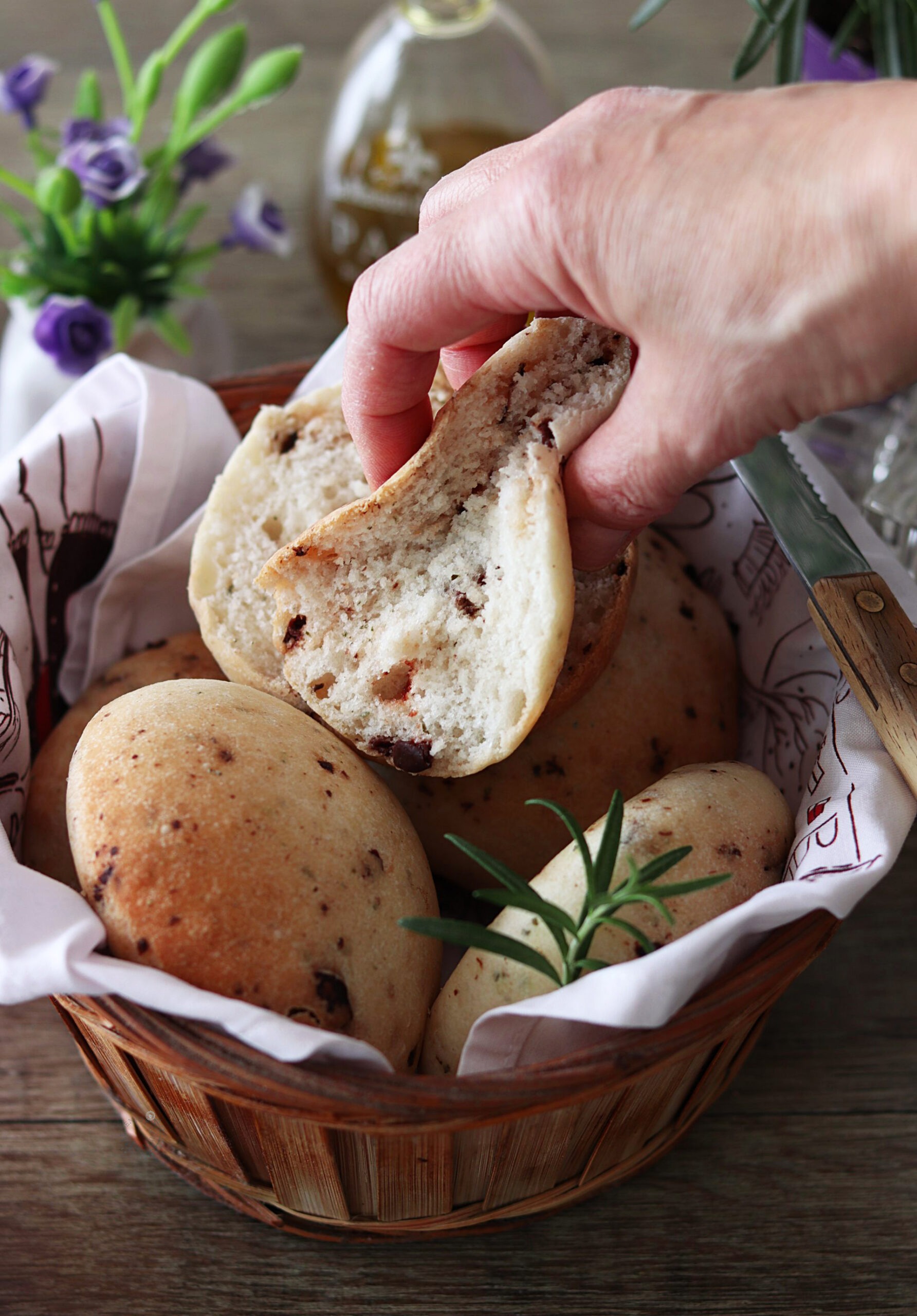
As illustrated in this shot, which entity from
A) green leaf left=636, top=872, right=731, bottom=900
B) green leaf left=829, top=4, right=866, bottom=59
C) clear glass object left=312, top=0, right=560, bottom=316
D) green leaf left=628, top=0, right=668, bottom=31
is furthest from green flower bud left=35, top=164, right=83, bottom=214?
green leaf left=636, top=872, right=731, bottom=900

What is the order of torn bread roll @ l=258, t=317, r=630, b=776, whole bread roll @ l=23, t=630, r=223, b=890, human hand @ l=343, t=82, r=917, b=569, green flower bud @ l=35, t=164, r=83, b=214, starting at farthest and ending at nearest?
green flower bud @ l=35, t=164, r=83, b=214 < whole bread roll @ l=23, t=630, r=223, b=890 < torn bread roll @ l=258, t=317, r=630, b=776 < human hand @ l=343, t=82, r=917, b=569

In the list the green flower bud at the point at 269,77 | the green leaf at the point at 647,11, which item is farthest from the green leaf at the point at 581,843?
the green flower bud at the point at 269,77

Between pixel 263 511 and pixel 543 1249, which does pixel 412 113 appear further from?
pixel 543 1249

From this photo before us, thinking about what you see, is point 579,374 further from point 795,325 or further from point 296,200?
point 296,200

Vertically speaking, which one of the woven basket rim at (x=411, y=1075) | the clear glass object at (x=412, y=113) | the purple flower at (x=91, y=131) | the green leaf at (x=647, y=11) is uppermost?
the green leaf at (x=647, y=11)

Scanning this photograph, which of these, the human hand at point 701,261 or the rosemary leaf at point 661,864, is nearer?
the human hand at point 701,261

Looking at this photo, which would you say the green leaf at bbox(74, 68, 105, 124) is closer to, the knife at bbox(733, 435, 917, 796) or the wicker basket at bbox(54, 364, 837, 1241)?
the knife at bbox(733, 435, 917, 796)

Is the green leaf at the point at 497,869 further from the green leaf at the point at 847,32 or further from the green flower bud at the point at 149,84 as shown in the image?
the green flower bud at the point at 149,84
